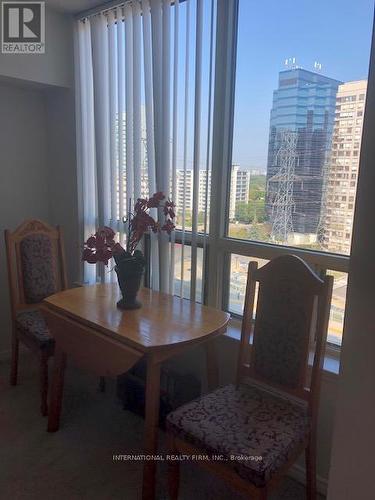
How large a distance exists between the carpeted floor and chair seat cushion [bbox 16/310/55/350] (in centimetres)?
45


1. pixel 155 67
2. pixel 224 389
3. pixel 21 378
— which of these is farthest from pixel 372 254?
pixel 21 378

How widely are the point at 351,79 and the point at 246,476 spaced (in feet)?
5.33

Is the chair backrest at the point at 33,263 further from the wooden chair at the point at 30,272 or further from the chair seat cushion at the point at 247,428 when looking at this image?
the chair seat cushion at the point at 247,428

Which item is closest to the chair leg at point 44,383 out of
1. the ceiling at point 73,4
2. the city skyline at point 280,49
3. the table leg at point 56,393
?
the table leg at point 56,393

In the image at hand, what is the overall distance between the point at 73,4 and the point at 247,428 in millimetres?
2728

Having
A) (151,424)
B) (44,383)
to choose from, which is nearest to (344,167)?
(151,424)

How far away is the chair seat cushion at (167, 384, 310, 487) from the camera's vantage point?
129cm

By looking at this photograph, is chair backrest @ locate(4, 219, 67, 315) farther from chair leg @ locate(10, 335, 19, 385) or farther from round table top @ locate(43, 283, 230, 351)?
round table top @ locate(43, 283, 230, 351)

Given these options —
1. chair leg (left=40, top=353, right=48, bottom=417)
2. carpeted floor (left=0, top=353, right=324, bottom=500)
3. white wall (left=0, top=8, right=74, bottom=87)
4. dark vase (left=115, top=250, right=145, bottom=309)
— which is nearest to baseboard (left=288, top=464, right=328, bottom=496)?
carpeted floor (left=0, top=353, right=324, bottom=500)

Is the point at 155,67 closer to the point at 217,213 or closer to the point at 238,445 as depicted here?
the point at 217,213

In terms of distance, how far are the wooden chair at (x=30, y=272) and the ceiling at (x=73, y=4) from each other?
1458 millimetres

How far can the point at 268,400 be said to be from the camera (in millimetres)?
1632

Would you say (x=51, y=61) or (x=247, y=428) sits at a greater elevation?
(x=51, y=61)

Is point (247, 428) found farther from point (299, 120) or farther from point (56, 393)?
point (299, 120)
